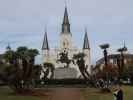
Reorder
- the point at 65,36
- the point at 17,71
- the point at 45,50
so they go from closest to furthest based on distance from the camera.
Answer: the point at 17,71, the point at 65,36, the point at 45,50

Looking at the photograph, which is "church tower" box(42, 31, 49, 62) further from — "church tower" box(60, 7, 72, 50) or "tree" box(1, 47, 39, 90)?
"tree" box(1, 47, 39, 90)

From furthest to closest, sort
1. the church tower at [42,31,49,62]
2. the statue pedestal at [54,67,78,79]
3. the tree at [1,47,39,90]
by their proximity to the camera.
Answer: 1. the church tower at [42,31,49,62]
2. the statue pedestal at [54,67,78,79]
3. the tree at [1,47,39,90]

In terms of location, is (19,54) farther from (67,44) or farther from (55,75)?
(67,44)

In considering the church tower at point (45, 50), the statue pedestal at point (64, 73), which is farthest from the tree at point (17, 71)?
the church tower at point (45, 50)

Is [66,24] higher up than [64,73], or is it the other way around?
A: [66,24]

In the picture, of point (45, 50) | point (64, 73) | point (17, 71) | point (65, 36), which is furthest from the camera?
point (45, 50)

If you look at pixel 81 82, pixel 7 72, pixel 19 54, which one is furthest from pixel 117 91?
pixel 81 82

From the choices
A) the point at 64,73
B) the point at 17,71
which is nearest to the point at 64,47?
the point at 64,73

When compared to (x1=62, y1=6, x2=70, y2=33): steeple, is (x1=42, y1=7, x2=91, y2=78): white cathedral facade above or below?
below

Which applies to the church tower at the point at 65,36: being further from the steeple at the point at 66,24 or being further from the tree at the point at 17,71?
the tree at the point at 17,71

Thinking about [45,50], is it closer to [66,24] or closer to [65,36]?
[65,36]

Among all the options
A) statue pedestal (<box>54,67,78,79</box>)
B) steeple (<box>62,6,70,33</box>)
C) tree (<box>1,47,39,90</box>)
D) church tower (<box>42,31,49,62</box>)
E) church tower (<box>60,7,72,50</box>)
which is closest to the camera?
tree (<box>1,47,39,90</box>)

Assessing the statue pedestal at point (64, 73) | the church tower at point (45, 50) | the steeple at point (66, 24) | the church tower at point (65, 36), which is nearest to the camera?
the statue pedestal at point (64, 73)

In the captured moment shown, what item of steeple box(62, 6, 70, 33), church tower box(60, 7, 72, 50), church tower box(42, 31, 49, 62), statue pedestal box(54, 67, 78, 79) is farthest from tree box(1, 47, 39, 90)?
church tower box(42, 31, 49, 62)
